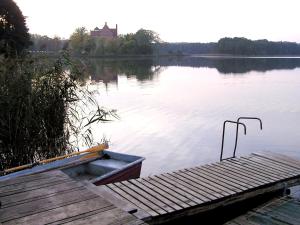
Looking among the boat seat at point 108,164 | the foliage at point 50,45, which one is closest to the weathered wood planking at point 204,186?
the boat seat at point 108,164

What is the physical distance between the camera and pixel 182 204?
17.1 feet

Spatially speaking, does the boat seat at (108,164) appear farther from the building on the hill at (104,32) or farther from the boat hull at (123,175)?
the building on the hill at (104,32)

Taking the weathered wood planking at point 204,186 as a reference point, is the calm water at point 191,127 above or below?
below

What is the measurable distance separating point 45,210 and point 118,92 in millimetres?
23215

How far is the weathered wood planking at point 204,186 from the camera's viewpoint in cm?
517

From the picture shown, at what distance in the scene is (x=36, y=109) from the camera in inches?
275

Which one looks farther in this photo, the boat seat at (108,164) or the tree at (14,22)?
the tree at (14,22)

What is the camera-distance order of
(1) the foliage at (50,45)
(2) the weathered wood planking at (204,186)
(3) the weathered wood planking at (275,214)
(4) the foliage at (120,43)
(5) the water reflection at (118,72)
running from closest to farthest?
(2) the weathered wood planking at (204,186)
(3) the weathered wood planking at (275,214)
(1) the foliage at (50,45)
(5) the water reflection at (118,72)
(4) the foliage at (120,43)

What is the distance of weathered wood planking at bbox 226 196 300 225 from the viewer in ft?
18.1

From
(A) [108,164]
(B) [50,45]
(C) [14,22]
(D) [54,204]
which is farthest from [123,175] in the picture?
(C) [14,22]

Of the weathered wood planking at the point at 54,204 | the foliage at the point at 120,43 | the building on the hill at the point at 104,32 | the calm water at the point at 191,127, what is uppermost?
the building on the hill at the point at 104,32

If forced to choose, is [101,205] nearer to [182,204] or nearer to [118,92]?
[182,204]

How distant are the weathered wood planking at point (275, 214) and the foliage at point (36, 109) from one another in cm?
379

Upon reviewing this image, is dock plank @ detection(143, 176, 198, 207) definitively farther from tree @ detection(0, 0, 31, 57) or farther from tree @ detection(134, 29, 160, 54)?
tree @ detection(134, 29, 160, 54)
